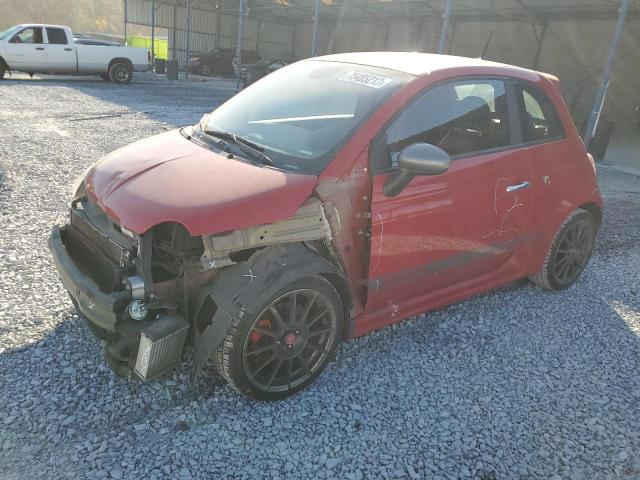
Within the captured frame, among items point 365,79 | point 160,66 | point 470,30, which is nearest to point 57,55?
point 160,66

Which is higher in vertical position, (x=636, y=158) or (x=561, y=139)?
(x=561, y=139)

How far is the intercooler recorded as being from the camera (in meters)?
2.30

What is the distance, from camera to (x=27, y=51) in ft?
53.0

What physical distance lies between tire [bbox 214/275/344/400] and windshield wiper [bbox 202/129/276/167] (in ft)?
2.33

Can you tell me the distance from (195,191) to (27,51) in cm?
1735

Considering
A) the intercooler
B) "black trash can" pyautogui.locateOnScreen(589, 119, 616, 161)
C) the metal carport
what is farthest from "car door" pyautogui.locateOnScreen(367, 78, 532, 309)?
"black trash can" pyautogui.locateOnScreen(589, 119, 616, 161)

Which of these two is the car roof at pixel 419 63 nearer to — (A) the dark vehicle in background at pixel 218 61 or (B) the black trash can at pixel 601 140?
(B) the black trash can at pixel 601 140

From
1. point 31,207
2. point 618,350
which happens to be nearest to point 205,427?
point 618,350

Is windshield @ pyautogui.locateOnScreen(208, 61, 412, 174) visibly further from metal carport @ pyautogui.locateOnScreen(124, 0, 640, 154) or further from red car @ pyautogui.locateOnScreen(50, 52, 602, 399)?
metal carport @ pyautogui.locateOnScreen(124, 0, 640, 154)

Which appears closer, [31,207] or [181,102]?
[31,207]

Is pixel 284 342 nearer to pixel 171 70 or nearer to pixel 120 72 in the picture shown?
pixel 120 72

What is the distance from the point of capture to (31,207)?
17.0 ft

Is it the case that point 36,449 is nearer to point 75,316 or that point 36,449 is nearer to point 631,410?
point 75,316

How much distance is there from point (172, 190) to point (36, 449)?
1.32 metres
